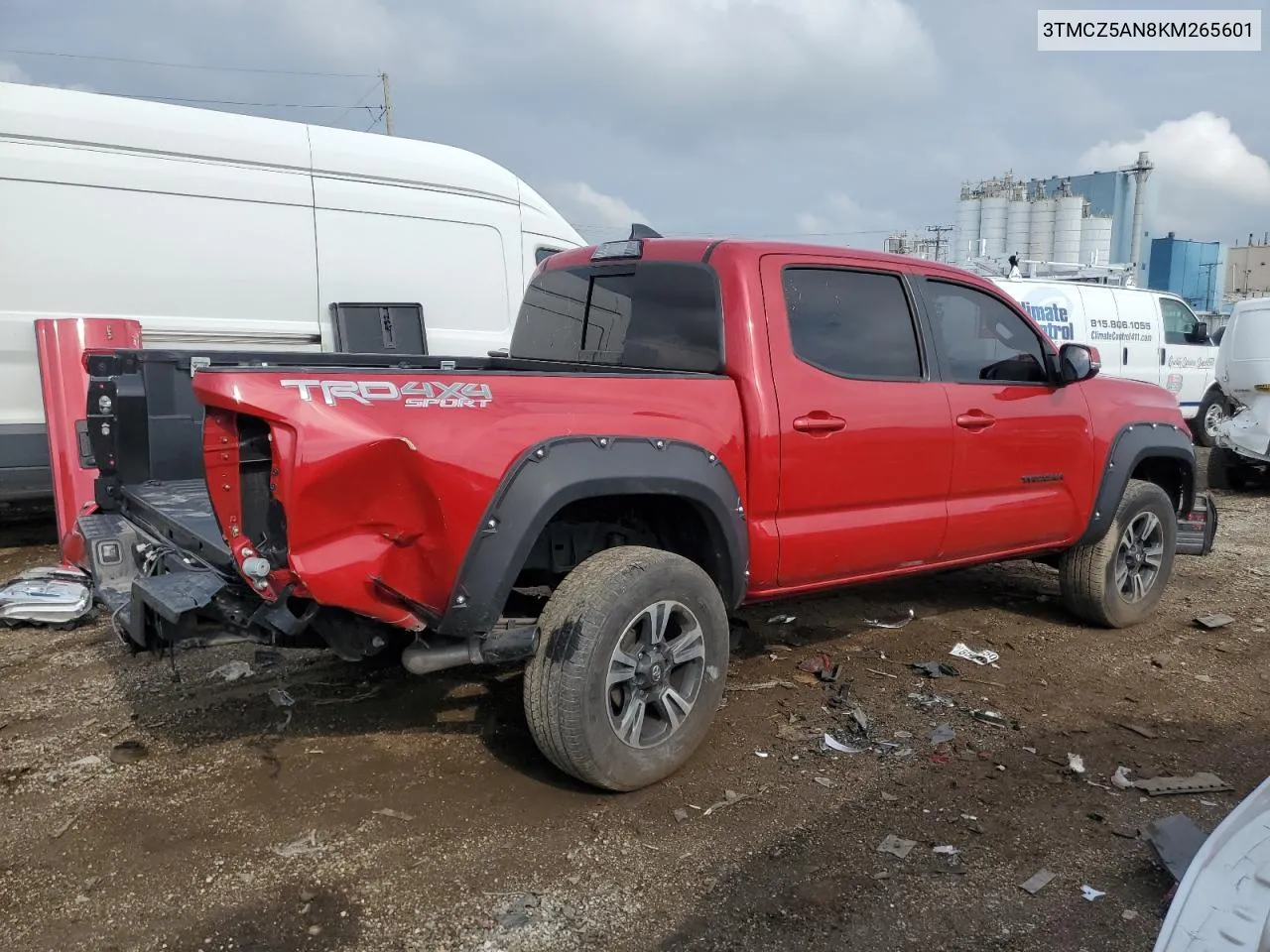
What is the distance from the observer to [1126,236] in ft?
117

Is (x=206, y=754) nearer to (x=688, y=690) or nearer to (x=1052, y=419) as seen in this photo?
(x=688, y=690)

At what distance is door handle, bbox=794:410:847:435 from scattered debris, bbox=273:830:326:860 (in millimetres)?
2138

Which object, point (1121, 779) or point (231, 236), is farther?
point (231, 236)

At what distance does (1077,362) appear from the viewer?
4.58m

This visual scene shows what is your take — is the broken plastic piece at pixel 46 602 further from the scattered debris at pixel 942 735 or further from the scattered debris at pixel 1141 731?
the scattered debris at pixel 1141 731

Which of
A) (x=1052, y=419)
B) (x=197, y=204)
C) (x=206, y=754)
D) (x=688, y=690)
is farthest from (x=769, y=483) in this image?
(x=197, y=204)

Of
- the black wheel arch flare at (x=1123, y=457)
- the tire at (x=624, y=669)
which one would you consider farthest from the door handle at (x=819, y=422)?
the black wheel arch flare at (x=1123, y=457)

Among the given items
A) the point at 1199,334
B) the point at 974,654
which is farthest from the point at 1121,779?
the point at 1199,334

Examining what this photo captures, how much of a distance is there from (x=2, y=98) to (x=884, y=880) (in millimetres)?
6589

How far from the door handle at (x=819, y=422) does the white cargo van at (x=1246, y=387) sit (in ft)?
27.6

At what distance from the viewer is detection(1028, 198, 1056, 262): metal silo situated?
33031 mm

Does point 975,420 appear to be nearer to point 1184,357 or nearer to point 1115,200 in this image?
point 1184,357

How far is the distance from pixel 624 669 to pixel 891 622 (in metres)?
2.60

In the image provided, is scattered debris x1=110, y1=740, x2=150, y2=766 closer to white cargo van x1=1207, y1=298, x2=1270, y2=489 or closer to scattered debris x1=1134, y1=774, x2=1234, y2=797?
scattered debris x1=1134, y1=774, x2=1234, y2=797
